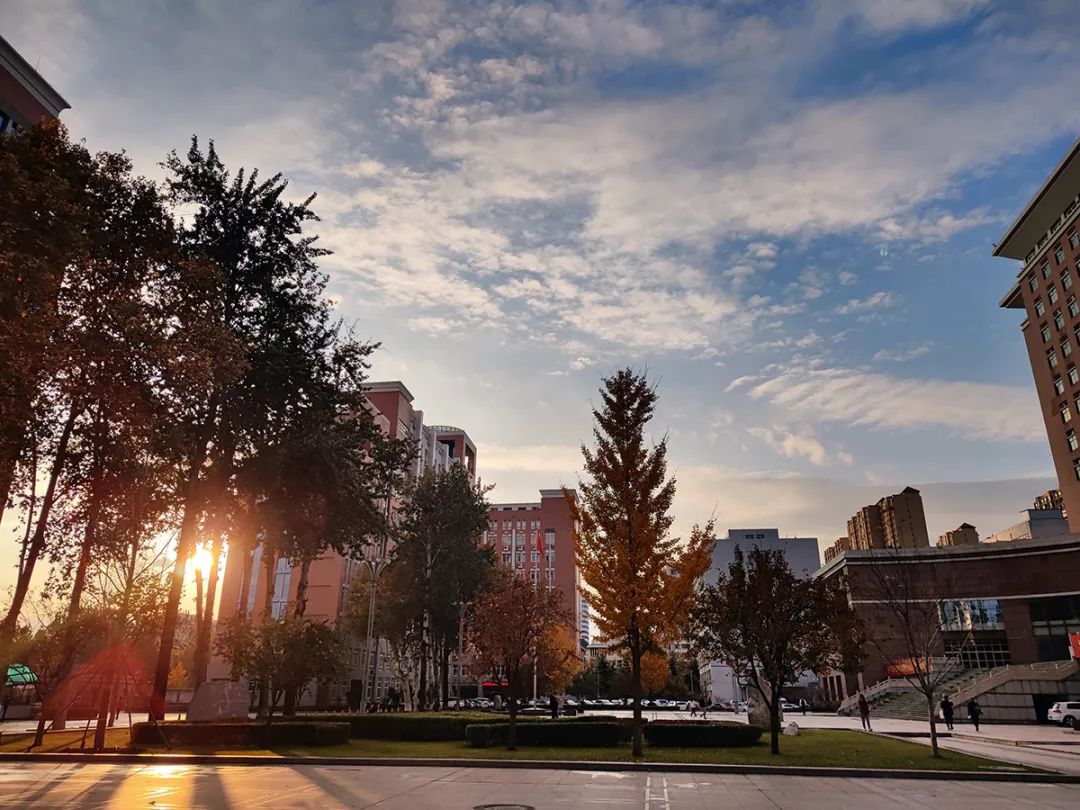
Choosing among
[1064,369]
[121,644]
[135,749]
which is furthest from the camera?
[1064,369]

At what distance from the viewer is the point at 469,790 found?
14.5m

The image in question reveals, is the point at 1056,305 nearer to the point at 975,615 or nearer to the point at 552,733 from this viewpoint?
the point at 975,615

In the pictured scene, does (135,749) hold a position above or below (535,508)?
below

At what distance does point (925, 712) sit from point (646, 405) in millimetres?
44741

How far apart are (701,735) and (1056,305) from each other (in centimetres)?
6927

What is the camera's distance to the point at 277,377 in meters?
29.2

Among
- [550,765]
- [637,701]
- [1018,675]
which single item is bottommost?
[550,765]

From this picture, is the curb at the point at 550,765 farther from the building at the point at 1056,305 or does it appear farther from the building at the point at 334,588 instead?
the building at the point at 1056,305

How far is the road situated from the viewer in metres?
12.8

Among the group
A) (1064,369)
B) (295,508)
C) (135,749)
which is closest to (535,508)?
(1064,369)

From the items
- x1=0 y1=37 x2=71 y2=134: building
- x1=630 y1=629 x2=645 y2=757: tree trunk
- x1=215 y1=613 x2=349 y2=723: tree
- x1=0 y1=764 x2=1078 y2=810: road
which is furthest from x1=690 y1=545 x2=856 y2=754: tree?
x1=0 y1=37 x2=71 y2=134: building

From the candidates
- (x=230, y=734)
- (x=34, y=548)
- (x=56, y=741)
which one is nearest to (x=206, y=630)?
(x=56, y=741)

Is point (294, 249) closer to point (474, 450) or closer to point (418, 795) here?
point (418, 795)

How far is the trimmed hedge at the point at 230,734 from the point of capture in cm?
2273
